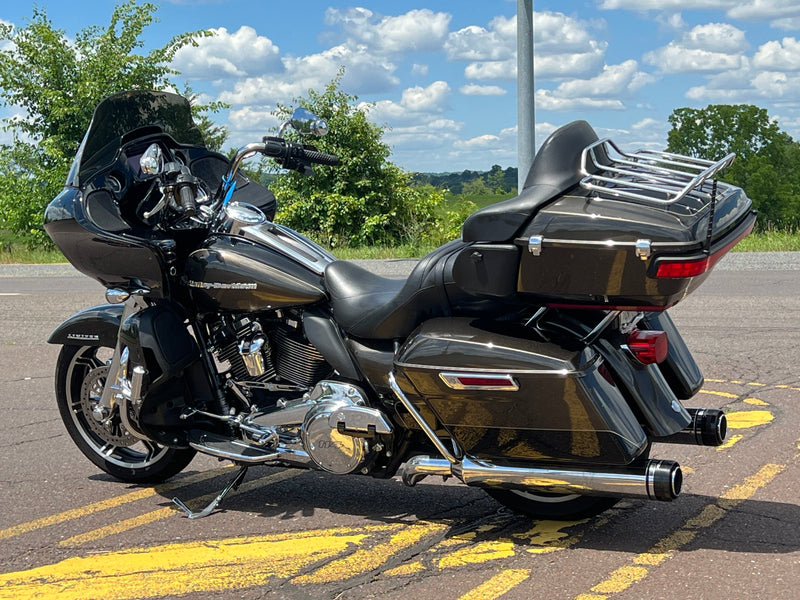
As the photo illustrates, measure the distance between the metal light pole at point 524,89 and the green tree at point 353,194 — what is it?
7.29 meters

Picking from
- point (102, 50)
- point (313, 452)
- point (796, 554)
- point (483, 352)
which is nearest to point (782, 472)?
point (796, 554)

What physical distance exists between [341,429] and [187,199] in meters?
1.26

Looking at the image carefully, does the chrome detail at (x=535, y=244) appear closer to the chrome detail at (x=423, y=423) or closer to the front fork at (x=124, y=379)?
the chrome detail at (x=423, y=423)

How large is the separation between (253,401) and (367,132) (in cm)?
1832

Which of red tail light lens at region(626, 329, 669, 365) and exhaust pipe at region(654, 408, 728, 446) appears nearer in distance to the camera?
red tail light lens at region(626, 329, 669, 365)

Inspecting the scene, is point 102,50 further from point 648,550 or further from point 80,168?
point 648,550

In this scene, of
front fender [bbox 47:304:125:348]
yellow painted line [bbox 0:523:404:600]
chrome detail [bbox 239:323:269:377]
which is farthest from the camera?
front fender [bbox 47:304:125:348]

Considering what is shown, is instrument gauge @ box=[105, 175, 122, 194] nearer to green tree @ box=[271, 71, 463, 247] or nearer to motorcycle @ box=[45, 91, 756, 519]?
motorcycle @ box=[45, 91, 756, 519]

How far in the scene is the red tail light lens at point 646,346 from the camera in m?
3.73

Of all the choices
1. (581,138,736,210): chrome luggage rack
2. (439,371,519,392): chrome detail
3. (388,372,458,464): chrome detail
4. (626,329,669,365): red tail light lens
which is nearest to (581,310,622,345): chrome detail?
(626,329,669,365): red tail light lens

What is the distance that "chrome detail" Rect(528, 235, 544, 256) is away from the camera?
11.4 ft

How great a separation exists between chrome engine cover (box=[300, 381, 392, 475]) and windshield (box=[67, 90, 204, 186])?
160 cm

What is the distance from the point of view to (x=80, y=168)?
4.69 m

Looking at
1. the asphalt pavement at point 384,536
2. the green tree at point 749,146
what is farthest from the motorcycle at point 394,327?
the green tree at point 749,146
